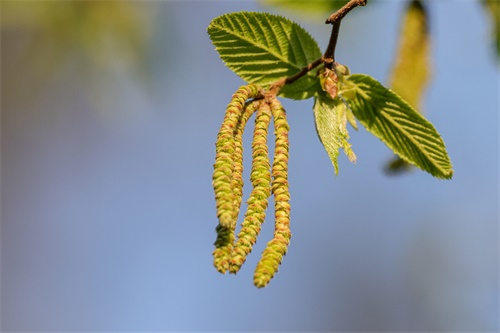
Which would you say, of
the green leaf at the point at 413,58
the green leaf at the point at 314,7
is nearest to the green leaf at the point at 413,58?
the green leaf at the point at 413,58

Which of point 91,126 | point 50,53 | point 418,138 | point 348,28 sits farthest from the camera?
point 91,126

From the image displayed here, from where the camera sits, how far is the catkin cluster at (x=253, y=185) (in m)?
0.94

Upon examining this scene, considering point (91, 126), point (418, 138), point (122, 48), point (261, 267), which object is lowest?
point (261, 267)

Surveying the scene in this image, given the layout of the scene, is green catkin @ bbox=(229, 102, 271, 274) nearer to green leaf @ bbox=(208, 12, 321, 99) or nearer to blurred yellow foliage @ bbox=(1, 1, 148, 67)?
green leaf @ bbox=(208, 12, 321, 99)

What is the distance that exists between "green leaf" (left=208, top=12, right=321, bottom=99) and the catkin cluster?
99 mm

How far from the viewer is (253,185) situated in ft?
3.48

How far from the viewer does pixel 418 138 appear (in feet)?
4.10

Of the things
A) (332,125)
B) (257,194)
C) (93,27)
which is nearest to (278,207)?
(257,194)

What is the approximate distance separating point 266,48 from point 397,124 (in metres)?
Result: 0.30

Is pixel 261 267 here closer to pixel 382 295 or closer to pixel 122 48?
pixel 122 48

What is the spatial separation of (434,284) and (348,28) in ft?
10.3

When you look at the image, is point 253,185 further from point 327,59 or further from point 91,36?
point 91,36

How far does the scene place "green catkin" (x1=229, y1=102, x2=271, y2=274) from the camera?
95 cm

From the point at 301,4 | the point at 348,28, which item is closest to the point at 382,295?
the point at 348,28
